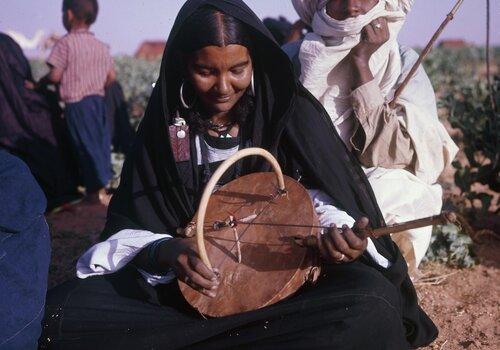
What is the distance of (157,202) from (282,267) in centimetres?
78

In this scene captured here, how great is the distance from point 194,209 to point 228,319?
657 mm

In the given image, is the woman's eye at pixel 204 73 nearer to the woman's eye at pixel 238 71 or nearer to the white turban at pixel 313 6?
the woman's eye at pixel 238 71

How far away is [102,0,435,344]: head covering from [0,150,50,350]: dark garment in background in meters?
0.43

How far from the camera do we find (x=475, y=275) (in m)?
4.52

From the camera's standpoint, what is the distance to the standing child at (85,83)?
6977 millimetres

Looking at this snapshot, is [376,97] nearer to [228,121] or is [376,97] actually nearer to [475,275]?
[228,121]

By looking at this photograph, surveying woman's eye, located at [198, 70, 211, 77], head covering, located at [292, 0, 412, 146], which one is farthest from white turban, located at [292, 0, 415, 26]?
woman's eye, located at [198, 70, 211, 77]

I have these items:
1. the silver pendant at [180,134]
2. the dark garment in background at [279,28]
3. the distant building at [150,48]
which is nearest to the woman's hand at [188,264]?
the silver pendant at [180,134]

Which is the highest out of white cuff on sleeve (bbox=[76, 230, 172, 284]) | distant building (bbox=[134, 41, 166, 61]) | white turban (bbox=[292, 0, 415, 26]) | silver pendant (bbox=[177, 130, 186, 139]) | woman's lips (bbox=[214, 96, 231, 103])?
white turban (bbox=[292, 0, 415, 26])

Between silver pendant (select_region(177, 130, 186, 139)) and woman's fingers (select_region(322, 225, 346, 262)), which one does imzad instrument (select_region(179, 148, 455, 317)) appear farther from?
silver pendant (select_region(177, 130, 186, 139))

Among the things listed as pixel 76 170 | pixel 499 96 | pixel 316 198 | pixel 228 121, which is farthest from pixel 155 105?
pixel 76 170

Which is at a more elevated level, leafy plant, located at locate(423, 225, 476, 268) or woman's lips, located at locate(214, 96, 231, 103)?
woman's lips, located at locate(214, 96, 231, 103)

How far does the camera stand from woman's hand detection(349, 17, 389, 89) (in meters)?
3.28

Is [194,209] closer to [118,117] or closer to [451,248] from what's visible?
[451,248]
